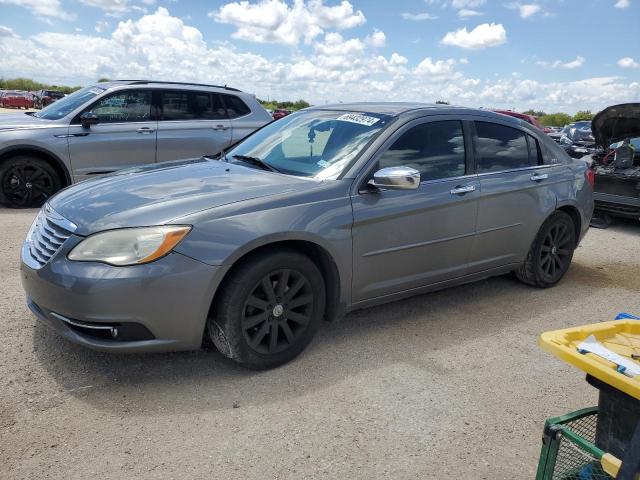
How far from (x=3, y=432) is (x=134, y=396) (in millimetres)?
627

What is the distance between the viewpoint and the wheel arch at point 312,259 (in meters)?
3.10

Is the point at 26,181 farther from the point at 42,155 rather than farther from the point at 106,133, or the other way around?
the point at 106,133

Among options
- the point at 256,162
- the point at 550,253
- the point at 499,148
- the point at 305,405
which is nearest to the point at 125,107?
the point at 256,162

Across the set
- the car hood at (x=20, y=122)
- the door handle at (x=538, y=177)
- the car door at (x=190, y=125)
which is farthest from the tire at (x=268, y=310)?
the car hood at (x=20, y=122)

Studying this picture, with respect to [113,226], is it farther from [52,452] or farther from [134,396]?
[52,452]

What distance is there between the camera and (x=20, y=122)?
7.43 meters

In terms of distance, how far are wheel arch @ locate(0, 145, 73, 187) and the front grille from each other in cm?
438

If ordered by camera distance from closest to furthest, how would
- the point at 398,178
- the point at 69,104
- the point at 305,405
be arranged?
the point at 305,405 → the point at 398,178 → the point at 69,104

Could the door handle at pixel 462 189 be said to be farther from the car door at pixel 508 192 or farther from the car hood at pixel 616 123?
the car hood at pixel 616 123

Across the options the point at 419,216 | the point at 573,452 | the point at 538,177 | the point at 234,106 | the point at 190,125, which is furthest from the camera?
the point at 234,106

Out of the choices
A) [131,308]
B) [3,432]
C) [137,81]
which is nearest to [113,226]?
[131,308]

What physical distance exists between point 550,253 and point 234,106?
548 cm

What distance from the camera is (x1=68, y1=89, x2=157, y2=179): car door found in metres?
7.48

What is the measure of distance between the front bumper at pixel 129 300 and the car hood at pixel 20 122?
5113 millimetres
